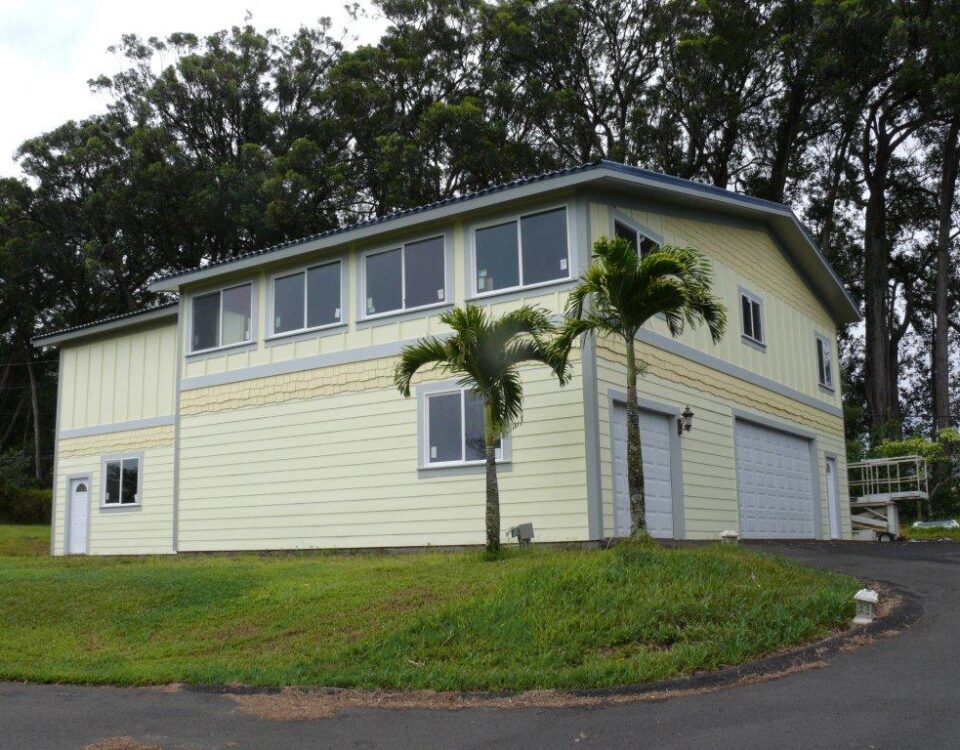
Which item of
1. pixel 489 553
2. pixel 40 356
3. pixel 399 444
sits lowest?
pixel 489 553

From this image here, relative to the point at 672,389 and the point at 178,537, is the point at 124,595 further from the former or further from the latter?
the point at 672,389

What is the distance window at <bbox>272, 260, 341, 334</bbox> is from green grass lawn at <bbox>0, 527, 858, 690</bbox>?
6.35 meters

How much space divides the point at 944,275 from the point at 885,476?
9985 mm

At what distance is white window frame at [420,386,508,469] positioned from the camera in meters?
15.7

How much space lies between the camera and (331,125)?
118 feet

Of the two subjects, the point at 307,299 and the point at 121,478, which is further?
the point at 121,478

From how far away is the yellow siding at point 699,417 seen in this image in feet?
50.9

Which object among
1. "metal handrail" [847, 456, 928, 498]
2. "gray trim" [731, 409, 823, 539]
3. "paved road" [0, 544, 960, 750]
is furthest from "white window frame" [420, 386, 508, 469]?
"metal handrail" [847, 456, 928, 498]

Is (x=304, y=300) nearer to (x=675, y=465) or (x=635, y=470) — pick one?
(x=675, y=465)

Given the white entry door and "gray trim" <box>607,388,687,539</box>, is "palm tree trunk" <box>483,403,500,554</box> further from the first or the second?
the white entry door

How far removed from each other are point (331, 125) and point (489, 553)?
2573cm

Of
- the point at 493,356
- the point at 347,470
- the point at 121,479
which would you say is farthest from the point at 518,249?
the point at 121,479

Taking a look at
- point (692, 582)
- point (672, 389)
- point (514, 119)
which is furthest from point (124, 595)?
point (514, 119)

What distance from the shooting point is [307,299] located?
18.8 metres
